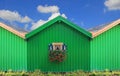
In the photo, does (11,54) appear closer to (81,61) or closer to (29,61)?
(29,61)

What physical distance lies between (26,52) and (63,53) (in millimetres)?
2390

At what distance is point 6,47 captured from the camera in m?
20.6

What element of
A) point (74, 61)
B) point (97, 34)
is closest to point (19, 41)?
point (74, 61)

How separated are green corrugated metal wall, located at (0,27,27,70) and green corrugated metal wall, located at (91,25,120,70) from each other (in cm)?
457

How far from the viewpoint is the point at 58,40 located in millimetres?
20562

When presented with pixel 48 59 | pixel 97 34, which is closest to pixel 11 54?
pixel 48 59

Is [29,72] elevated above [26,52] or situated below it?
below

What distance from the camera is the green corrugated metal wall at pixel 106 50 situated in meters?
20.9

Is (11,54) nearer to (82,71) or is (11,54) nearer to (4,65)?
(4,65)

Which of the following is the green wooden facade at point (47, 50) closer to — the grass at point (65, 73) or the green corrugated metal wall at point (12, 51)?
the green corrugated metal wall at point (12, 51)

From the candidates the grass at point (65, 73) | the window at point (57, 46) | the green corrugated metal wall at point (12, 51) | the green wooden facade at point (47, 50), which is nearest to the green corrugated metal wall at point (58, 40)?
the green wooden facade at point (47, 50)

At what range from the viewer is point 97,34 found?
2066 centimetres

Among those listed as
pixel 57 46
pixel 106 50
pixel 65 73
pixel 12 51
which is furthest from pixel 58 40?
pixel 106 50

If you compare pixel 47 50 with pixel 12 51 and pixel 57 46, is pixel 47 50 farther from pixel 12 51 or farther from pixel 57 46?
pixel 12 51
